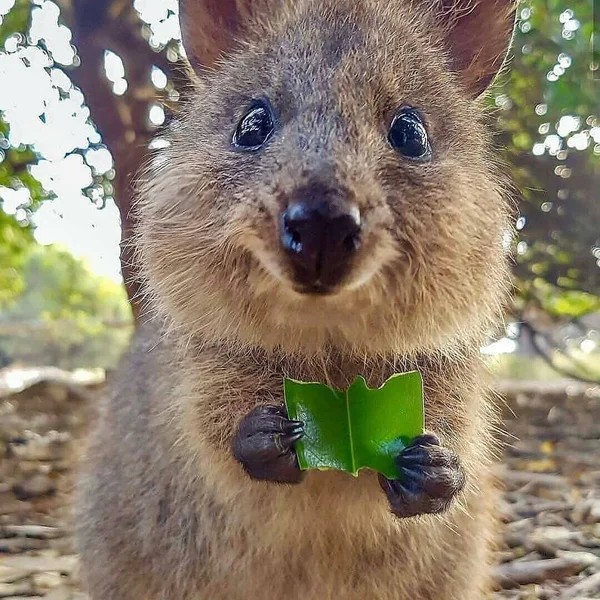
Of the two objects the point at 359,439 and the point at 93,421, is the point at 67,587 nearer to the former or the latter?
the point at 93,421

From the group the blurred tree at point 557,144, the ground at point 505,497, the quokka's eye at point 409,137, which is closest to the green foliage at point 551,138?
the blurred tree at point 557,144

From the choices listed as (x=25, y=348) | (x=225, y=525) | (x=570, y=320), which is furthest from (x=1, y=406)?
(x=570, y=320)

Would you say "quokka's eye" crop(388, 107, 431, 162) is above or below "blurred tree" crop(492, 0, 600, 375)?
below

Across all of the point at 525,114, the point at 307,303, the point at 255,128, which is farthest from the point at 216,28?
the point at 525,114

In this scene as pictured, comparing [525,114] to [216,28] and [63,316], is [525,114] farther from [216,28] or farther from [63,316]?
[63,316]

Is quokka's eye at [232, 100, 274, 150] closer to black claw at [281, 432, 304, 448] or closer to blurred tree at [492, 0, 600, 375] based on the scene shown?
black claw at [281, 432, 304, 448]

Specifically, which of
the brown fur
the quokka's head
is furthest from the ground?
the quokka's head
